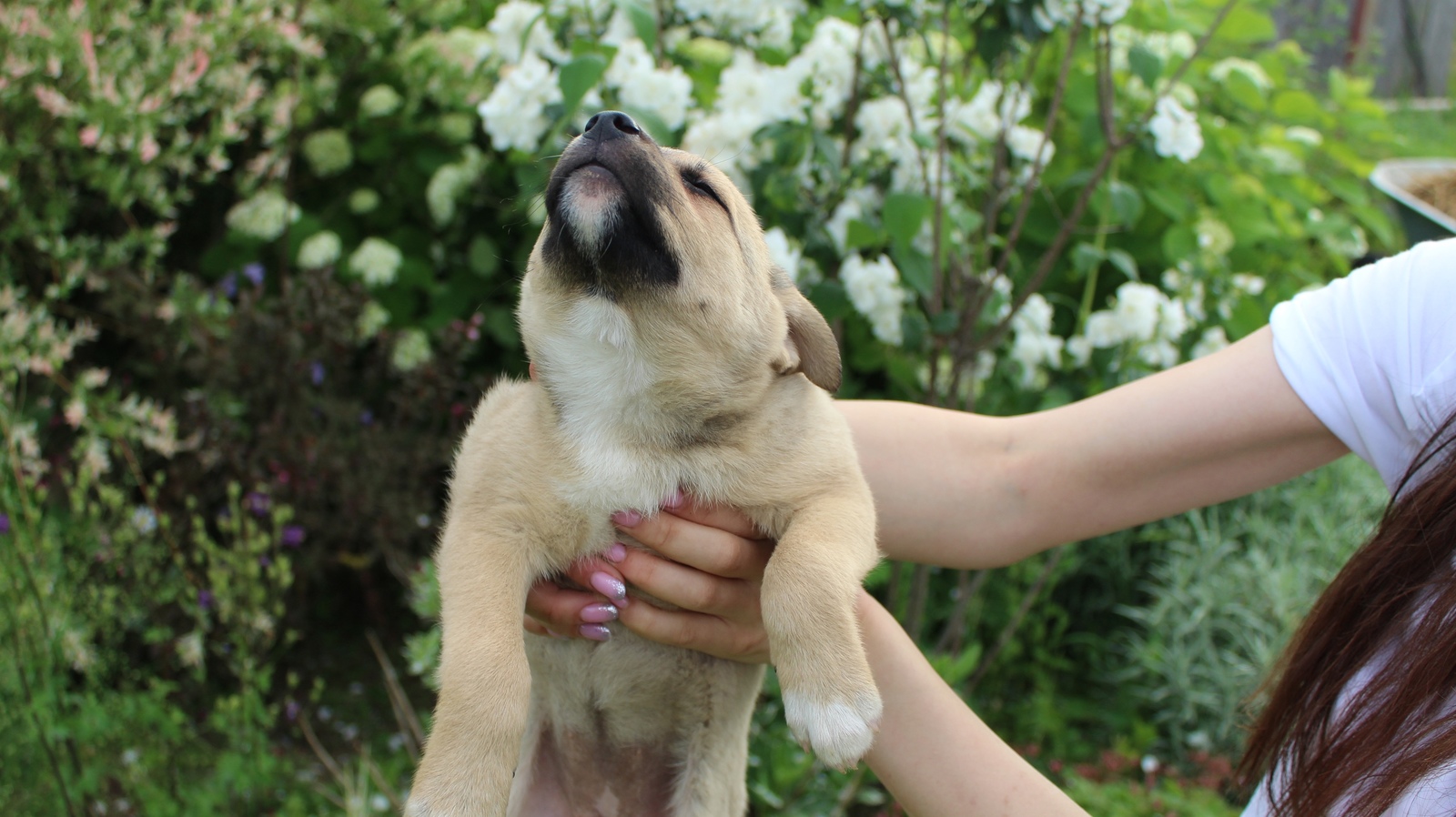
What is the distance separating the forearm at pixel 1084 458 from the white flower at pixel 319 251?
2.41 m

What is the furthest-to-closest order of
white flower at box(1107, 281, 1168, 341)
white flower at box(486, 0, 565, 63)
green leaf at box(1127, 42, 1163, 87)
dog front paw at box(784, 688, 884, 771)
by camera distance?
white flower at box(1107, 281, 1168, 341) < white flower at box(486, 0, 565, 63) < green leaf at box(1127, 42, 1163, 87) < dog front paw at box(784, 688, 884, 771)

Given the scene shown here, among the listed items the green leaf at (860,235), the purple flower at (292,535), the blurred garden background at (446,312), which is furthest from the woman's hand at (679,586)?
the purple flower at (292,535)

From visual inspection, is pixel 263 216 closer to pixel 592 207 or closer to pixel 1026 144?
pixel 592 207

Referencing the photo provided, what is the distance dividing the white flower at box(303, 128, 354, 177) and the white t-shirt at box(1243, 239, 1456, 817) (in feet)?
11.6

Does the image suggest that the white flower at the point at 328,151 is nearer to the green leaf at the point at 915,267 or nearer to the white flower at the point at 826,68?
the white flower at the point at 826,68

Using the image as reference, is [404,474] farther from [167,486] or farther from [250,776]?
[250,776]

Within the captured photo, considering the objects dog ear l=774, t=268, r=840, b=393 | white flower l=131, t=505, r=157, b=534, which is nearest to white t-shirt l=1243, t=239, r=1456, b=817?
dog ear l=774, t=268, r=840, b=393

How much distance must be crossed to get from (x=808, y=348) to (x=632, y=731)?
943mm

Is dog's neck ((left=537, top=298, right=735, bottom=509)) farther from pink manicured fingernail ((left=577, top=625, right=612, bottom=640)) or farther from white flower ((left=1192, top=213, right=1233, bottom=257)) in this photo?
white flower ((left=1192, top=213, right=1233, bottom=257))

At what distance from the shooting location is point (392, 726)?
407 cm

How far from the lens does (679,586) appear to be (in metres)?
2.13

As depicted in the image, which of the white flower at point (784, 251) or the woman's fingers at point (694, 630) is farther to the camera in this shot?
the white flower at point (784, 251)

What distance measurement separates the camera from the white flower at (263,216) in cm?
409

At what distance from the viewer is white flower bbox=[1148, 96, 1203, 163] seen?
329cm
